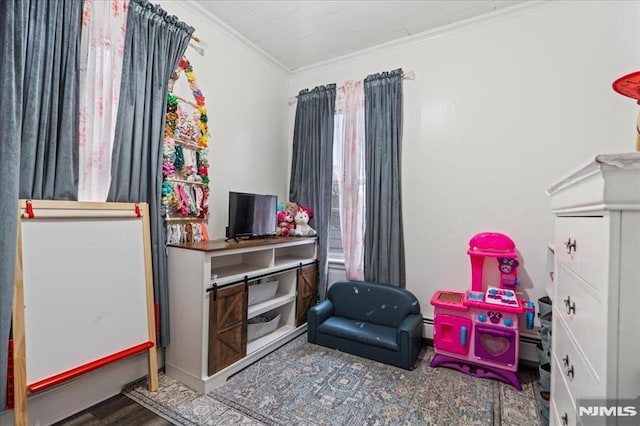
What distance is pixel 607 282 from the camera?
27.2 inches

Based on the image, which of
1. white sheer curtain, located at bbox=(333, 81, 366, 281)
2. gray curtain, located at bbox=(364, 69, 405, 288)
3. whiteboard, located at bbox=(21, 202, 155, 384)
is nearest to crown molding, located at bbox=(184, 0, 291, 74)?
white sheer curtain, located at bbox=(333, 81, 366, 281)

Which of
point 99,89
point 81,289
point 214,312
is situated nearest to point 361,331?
point 214,312

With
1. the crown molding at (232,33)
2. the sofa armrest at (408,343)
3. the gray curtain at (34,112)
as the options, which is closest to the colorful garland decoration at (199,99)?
the crown molding at (232,33)

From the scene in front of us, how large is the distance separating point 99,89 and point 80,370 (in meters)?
1.68

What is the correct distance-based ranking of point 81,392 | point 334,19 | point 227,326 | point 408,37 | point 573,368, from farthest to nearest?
point 408,37 → point 334,19 → point 227,326 → point 81,392 → point 573,368

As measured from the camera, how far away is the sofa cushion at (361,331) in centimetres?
240

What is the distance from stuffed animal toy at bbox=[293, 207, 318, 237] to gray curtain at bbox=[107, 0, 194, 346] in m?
1.34

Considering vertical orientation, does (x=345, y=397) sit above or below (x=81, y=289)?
below

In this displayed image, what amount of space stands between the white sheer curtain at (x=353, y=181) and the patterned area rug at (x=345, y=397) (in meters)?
1.01

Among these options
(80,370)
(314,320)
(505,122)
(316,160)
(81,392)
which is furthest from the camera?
(316,160)

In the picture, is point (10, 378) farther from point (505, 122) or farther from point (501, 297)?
point (505, 122)

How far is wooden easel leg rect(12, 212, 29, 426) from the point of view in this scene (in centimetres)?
144

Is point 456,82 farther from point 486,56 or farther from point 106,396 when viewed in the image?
point 106,396

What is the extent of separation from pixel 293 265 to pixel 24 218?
1.92 m
